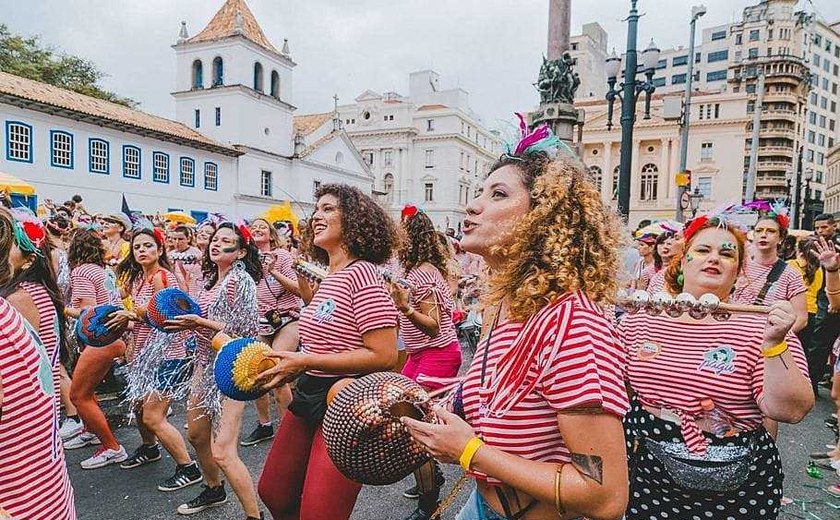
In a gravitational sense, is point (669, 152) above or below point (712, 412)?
above

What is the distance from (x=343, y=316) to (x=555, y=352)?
153 cm

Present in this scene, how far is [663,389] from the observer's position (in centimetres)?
226

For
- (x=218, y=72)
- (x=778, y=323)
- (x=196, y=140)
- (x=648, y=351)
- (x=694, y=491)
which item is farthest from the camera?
(x=218, y=72)

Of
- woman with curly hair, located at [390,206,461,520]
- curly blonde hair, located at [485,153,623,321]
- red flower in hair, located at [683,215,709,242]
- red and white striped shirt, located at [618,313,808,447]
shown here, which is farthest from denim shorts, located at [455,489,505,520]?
red flower in hair, located at [683,215,709,242]

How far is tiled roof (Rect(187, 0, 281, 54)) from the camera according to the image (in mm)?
35156

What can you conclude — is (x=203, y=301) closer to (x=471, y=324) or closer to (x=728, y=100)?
(x=471, y=324)

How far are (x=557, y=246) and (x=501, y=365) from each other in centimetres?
38

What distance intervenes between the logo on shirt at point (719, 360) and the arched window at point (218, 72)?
3813 centimetres

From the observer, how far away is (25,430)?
1.63 m

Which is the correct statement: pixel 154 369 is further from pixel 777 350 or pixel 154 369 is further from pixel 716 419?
pixel 777 350

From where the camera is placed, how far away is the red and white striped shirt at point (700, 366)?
6.95 ft

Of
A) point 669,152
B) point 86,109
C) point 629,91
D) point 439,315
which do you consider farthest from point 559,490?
point 669,152

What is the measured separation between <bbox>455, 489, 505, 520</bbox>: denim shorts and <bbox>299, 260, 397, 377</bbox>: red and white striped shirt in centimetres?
111

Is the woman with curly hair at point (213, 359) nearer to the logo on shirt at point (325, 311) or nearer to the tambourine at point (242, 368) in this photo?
the tambourine at point (242, 368)
